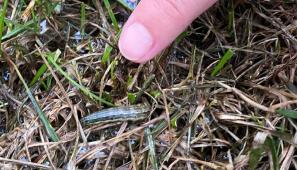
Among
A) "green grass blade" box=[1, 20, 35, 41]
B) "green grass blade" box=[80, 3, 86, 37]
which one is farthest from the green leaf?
"green grass blade" box=[1, 20, 35, 41]

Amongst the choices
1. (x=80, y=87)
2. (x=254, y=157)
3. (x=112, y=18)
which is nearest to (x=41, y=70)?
(x=80, y=87)

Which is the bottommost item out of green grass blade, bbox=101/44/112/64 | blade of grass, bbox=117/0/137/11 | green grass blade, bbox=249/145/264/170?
green grass blade, bbox=249/145/264/170

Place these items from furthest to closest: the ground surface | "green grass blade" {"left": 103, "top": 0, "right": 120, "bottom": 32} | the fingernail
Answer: "green grass blade" {"left": 103, "top": 0, "right": 120, "bottom": 32} < the ground surface < the fingernail

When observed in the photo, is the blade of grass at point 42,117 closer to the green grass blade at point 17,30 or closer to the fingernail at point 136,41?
the green grass blade at point 17,30

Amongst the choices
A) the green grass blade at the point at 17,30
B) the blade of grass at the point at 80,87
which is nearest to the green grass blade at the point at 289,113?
the blade of grass at the point at 80,87

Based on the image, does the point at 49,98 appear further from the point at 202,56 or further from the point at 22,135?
the point at 202,56

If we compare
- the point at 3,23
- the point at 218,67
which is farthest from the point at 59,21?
the point at 218,67

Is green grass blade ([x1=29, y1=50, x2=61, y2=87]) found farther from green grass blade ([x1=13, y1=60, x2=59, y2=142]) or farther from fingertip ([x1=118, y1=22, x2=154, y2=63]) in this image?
fingertip ([x1=118, y1=22, x2=154, y2=63])
